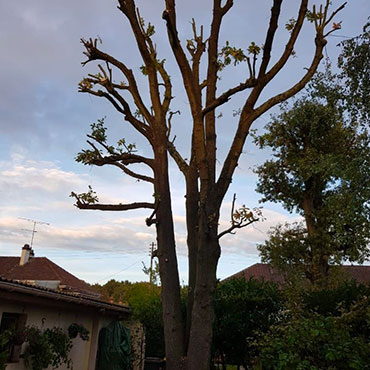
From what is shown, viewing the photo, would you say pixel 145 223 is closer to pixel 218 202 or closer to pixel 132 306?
pixel 218 202

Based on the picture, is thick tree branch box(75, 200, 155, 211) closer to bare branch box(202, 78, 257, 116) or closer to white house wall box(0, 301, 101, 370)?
white house wall box(0, 301, 101, 370)

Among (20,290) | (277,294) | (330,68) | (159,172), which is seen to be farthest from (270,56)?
(277,294)

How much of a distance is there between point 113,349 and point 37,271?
1135 centimetres

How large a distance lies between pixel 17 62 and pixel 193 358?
27.8 ft

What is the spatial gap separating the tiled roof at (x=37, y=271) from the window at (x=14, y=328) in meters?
11.7

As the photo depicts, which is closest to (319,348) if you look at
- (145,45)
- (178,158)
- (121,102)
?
(178,158)

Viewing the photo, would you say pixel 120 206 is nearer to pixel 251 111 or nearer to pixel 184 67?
pixel 184 67

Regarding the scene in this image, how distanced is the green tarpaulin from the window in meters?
3.31

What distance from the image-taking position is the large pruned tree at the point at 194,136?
554 centimetres

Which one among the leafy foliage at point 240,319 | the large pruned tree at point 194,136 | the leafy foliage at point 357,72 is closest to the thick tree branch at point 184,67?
the large pruned tree at point 194,136

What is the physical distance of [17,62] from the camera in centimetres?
953

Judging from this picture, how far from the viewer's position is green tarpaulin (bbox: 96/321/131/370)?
9.02 m

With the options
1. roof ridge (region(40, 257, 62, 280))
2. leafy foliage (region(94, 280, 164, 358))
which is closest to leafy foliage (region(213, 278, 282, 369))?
leafy foliage (region(94, 280, 164, 358))

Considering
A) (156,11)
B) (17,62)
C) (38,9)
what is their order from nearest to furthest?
(156,11) → (38,9) → (17,62)
